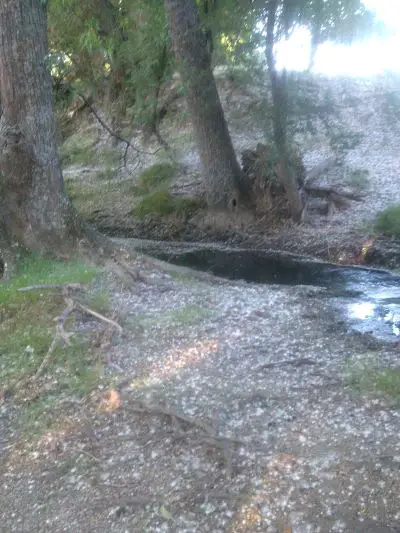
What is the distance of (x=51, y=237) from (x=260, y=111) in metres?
6.85

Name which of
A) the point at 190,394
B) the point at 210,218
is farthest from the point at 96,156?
the point at 190,394

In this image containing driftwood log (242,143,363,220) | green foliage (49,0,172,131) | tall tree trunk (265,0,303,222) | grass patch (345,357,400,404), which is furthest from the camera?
green foliage (49,0,172,131)

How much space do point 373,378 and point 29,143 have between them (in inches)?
329

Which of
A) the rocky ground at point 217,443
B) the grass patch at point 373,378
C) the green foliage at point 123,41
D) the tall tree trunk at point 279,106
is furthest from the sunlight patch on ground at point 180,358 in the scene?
the green foliage at point 123,41

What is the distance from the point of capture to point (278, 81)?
16.6 meters

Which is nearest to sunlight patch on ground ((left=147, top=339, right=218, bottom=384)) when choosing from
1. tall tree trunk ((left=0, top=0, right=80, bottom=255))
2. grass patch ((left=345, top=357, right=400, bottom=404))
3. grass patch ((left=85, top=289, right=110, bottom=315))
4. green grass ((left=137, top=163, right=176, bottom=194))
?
grass patch ((left=85, top=289, right=110, bottom=315))

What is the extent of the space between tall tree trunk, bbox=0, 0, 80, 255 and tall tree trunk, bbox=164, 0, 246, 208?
5285mm

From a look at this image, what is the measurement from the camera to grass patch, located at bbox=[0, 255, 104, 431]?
8805 millimetres

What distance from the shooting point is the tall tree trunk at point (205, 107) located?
17.7 meters

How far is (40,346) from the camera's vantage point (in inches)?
395

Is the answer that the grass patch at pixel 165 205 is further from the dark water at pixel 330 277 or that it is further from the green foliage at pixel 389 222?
the green foliage at pixel 389 222

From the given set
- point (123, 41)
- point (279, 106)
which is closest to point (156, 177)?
point (123, 41)

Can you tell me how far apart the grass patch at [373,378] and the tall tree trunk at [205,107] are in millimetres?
11035

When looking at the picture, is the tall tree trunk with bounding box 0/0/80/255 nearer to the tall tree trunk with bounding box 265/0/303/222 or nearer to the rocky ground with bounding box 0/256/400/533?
the rocky ground with bounding box 0/256/400/533
